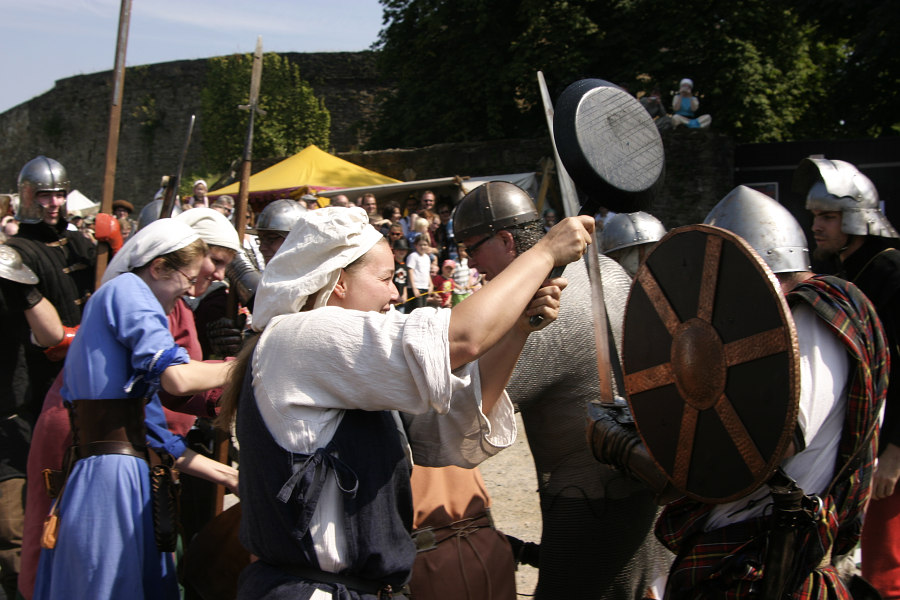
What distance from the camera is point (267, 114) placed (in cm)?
2378

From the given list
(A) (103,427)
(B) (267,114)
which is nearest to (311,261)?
(A) (103,427)

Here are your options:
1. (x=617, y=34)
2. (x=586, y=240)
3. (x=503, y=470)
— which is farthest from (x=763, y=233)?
(x=617, y=34)

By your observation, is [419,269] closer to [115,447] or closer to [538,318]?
[115,447]

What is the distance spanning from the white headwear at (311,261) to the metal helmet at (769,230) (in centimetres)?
118

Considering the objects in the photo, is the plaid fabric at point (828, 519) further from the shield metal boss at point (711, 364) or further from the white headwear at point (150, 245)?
the white headwear at point (150, 245)

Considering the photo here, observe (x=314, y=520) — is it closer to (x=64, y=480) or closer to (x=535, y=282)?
(x=535, y=282)

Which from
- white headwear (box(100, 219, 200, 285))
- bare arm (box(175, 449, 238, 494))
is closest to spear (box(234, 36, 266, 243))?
white headwear (box(100, 219, 200, 285))

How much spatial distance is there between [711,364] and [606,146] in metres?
0.58

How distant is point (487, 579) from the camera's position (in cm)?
217

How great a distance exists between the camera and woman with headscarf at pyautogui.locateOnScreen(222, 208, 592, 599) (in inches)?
59.7

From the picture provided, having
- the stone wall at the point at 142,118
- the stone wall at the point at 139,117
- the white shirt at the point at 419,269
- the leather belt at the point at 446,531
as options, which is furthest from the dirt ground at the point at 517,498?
the stone wall at the point at 139,117

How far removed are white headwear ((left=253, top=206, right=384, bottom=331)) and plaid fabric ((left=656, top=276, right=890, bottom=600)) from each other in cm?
110

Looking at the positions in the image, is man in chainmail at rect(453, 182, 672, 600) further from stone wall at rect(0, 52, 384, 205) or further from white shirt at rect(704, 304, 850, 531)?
stone wall at rect(0, 52, 384, 205)

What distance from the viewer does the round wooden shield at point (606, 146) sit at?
5.96ft
